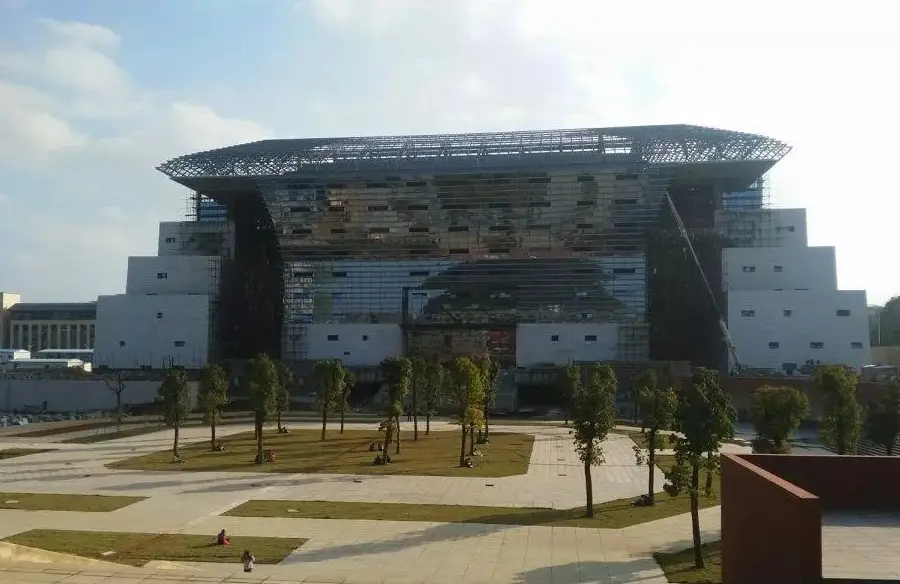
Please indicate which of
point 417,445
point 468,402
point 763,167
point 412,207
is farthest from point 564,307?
point 468,402

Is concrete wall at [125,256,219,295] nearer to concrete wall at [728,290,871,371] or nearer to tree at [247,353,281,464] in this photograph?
tree at [247,353,281,464]

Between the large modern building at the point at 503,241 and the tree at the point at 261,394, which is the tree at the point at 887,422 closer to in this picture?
the tree at the point at 261,394

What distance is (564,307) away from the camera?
314 ft

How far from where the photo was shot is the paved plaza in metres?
20.5

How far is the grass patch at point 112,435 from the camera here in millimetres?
53656

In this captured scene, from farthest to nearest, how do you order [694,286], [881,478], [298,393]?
[694,286] < [298,393] < [881,478]

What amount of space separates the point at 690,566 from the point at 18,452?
43.4m

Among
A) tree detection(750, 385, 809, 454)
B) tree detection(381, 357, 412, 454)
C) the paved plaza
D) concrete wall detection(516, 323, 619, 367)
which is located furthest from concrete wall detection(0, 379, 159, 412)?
tree detection(750, 385, 809, 454)

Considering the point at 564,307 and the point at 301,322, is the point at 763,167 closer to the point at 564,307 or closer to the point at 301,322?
the point at 564,307

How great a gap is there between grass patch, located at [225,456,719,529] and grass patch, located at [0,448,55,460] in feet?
79.0

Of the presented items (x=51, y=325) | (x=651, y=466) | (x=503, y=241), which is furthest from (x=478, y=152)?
(x=51, y=325)

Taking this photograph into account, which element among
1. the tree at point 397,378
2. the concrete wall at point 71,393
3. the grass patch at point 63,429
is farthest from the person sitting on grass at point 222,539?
the concrete wall at point 71,393

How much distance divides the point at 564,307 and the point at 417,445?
48.9m

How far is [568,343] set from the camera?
306 ft
